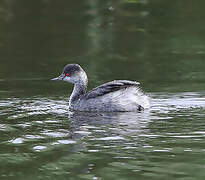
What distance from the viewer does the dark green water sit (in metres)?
8.27

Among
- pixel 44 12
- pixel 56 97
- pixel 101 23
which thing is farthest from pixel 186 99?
pixel 44 12

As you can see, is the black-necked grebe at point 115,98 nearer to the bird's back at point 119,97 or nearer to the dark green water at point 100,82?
the bird's back at point 119,97

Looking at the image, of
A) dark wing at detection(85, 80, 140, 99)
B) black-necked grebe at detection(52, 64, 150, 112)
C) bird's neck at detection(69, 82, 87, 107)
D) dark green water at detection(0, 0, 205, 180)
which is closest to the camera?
dark green water at detection(0, 0, 205, 180)

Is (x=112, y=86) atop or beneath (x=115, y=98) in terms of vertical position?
atop

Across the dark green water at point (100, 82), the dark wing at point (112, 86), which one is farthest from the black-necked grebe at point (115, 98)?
the dark green water at point (100, 82)

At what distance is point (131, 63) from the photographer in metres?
16.3

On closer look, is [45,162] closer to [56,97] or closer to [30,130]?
[30,130]

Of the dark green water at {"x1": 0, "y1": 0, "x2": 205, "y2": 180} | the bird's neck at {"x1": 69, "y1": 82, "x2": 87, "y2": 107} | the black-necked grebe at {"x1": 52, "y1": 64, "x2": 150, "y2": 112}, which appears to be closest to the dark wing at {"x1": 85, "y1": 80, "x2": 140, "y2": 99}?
the black-necked grebe at {"x1": 52, "y1": 64, "x2": 150, "y2": 112}

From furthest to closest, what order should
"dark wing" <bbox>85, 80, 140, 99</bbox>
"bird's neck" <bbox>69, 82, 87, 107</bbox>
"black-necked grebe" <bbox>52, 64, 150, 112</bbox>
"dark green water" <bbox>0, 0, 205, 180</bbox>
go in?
1. "bird's neck" <bbox>69, 82, 87, 107</bbox>
2. "black-necked grebe" <bbox>52, 64, 150, 112</bbox>
3. "dark wing" <bbox>85, 80, 140, 99</bbox>
4. "dark green water" <bbox>0, 0, 205, 180</bbox>

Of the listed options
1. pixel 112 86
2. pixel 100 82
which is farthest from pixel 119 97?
pixel 100 82

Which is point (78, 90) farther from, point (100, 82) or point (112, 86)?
point (100, 82)

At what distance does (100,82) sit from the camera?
14.1 metres

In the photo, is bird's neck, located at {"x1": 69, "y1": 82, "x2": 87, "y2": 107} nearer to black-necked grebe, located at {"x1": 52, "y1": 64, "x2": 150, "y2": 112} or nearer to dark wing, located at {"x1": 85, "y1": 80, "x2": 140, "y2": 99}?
black-necked grebe, located at {"x1": 52, "y1": 64, "x2": 150, "y2": 112}

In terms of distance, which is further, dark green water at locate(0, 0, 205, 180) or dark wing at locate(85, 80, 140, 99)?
dark wing at locate(85, 80, 140, 99)
